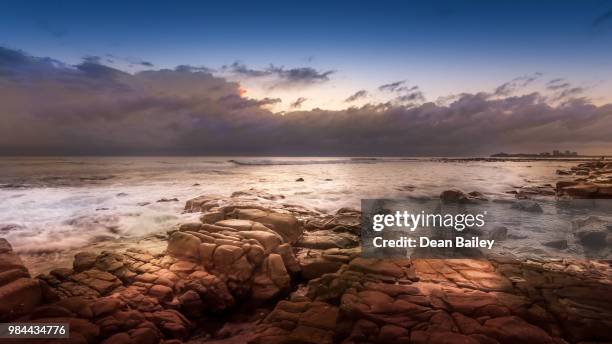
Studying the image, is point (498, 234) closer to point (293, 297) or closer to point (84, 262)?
point (293, 297)

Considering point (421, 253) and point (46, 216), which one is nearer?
point (421, 253)

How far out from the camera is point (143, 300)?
733 cm

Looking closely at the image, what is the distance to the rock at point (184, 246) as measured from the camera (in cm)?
980

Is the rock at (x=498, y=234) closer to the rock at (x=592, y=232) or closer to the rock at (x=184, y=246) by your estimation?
the rock at (x=592, y=232)

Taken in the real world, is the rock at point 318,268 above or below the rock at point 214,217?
below

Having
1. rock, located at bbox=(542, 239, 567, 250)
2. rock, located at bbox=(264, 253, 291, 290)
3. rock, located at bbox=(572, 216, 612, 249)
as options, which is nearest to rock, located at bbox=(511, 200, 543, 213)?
rock, located at bbox=(572, 216, 612, 249)

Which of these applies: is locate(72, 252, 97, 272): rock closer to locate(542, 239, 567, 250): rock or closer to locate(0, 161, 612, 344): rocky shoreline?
locate(0, 161, 612, 344): rocky shoreline

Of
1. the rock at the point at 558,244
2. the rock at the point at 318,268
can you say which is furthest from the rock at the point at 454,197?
the rock at the point at 318,268

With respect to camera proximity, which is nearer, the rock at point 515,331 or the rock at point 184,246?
the rock at point 515,331

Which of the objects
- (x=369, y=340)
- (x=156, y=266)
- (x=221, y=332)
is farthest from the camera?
(x=156, y=266)

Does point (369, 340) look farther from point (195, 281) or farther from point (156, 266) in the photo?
point (156, 266)

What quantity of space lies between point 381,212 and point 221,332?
1225 cm

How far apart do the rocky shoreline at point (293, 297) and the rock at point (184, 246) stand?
1.5 inches

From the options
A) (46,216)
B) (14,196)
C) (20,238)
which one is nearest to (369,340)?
(20,238)
